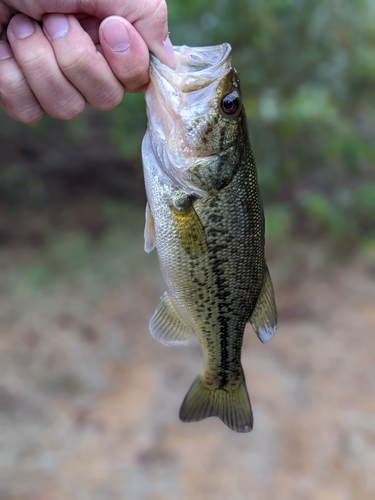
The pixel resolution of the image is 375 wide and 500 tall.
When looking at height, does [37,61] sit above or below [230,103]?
above

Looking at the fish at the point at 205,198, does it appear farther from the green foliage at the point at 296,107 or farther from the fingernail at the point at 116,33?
the green foliage at the point at 296,107

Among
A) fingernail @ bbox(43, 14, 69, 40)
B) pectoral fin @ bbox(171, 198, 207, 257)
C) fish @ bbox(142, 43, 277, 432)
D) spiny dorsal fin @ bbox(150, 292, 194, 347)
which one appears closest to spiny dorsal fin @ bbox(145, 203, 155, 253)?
fish @ bbox(142, 43, 277, 432)

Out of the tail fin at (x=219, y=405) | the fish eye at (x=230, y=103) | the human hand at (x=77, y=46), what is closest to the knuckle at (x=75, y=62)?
the human hand at (x=77, y=46)

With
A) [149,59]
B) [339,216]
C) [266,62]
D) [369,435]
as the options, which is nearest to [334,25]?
[266,62]

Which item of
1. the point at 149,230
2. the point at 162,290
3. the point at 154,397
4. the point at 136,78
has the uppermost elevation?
the point at 136,78

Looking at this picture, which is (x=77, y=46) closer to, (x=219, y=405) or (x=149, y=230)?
(x=149, y=230)

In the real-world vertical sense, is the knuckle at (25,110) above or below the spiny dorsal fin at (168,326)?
above

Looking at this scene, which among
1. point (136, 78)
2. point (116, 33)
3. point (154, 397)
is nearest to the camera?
point (116, 33)

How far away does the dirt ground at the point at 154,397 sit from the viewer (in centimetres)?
398

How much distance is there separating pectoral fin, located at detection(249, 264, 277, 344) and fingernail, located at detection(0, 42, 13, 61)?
47.4 inches

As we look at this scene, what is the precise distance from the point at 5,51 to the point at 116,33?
0.42 meters

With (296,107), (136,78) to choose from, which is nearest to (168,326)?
(136,78)

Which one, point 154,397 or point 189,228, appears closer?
point 189,228

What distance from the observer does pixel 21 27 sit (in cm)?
162
